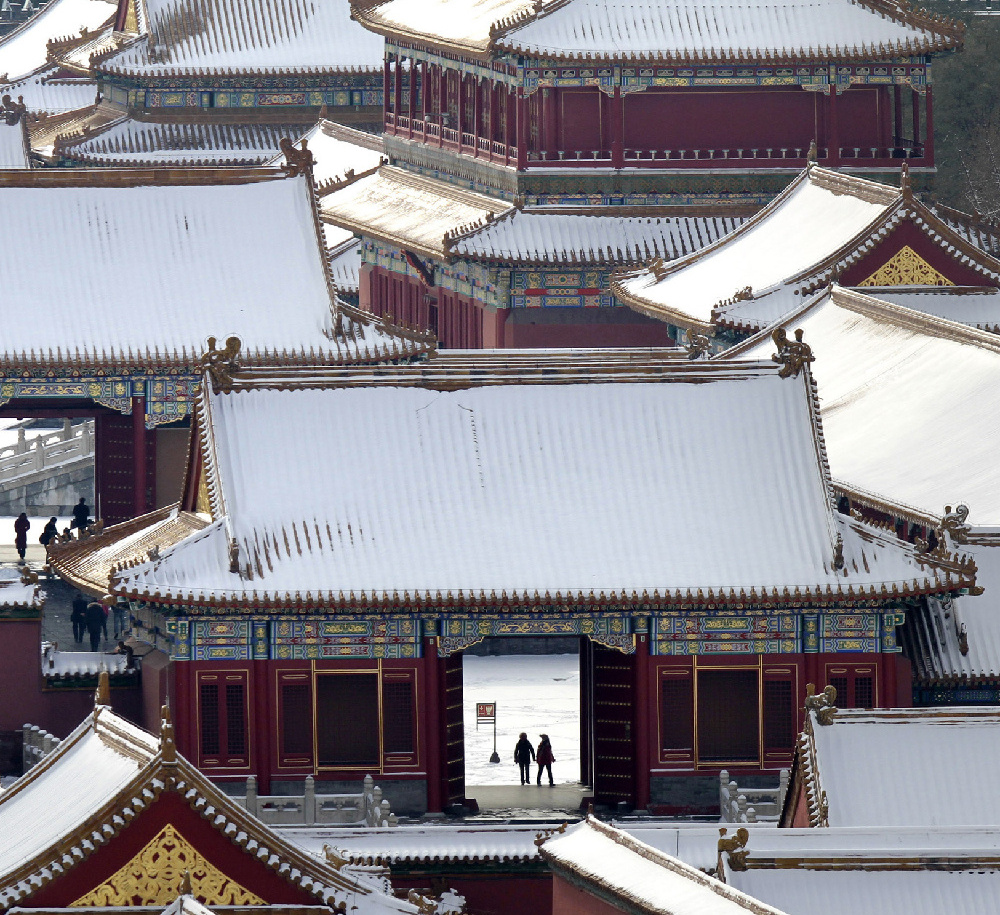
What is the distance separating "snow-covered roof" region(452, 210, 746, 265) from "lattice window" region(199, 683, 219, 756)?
88.2 feet

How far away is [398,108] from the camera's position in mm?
81562

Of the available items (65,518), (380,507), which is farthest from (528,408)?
(65,518)

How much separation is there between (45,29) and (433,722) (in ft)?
239

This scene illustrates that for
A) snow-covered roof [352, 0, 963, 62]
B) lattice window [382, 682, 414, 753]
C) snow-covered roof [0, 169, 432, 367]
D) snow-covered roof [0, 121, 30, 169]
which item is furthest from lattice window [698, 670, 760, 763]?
snow-covered roof [0, 121, 30, 169]

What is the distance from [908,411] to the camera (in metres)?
53.9

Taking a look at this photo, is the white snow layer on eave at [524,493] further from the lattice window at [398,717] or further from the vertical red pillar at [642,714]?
the lattice window at [398,717]

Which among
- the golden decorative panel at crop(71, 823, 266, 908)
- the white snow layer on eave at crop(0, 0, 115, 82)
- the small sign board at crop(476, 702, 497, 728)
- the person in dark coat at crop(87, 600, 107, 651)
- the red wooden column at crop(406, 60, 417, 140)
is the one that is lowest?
the small sign board at crop(476, 702, 497, 728)

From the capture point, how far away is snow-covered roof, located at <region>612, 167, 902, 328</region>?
63406 mm

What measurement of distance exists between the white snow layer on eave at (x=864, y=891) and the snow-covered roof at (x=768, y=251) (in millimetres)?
29264

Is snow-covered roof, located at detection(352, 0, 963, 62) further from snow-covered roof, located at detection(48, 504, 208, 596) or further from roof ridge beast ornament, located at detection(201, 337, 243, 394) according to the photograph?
roof ridge beast ornament, located at detection(201, 337, 243, 394)

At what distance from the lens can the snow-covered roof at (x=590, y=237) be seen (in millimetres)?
70750

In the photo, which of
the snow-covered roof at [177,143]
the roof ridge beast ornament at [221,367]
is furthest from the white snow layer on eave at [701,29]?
the roof ridge beast ornament at [221,367]

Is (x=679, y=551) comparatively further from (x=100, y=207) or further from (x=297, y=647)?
(x=100, y=207)

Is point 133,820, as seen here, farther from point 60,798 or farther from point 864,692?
point 864,692
